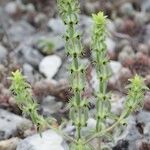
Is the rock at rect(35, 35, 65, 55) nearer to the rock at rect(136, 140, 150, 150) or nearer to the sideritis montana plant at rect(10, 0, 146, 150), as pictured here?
the rock at rect(136, 140, 150, 150)

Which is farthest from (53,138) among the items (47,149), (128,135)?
(128,135)

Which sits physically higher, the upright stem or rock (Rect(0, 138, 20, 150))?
the upright stem

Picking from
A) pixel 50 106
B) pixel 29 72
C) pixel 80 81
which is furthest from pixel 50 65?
pixel 80 81

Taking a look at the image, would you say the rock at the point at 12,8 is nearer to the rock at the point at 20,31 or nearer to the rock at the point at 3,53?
the rock at the point at 20,31

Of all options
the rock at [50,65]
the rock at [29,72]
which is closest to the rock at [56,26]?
the rock at [50,65]

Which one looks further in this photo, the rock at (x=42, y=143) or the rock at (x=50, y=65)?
the rock at (x=50, y=65)

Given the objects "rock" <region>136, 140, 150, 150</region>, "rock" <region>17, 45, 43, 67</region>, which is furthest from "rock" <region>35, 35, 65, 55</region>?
"rock" <region>136, 140, 150, 150</region>
